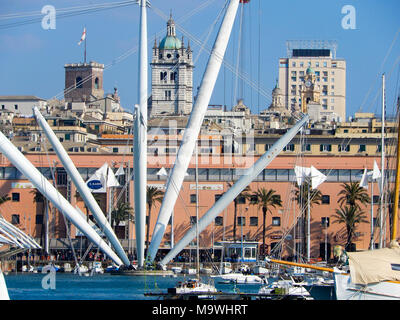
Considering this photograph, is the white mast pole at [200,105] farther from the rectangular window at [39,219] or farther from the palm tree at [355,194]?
the rectangular window at [39,219]

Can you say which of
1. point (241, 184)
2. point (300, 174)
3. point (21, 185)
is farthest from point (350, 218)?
point (241, 184)

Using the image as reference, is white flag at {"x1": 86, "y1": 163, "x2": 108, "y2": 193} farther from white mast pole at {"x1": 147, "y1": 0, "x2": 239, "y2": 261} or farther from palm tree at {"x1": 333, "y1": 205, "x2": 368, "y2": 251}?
white mast pole at {"x1": 147, "y1": 0, "x2": 239, "y2": 261}

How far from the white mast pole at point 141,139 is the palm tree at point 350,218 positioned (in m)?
28.2

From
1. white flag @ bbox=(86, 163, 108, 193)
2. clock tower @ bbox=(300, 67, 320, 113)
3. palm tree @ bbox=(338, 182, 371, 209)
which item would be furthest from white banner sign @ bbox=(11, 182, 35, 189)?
clock tower @ bbox=(300, 67, 320, 113)

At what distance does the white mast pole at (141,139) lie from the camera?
125 ft

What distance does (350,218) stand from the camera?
64.6 metres

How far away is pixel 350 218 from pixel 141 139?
2940 cm

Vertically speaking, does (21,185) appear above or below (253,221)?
above

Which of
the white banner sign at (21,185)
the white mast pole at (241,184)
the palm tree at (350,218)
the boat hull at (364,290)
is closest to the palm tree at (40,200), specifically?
the white banner sign at (21,185)

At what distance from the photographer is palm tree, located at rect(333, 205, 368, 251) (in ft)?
212

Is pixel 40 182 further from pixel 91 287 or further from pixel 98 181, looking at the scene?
pixel 98 181

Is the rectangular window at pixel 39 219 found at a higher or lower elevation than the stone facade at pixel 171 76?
lower
